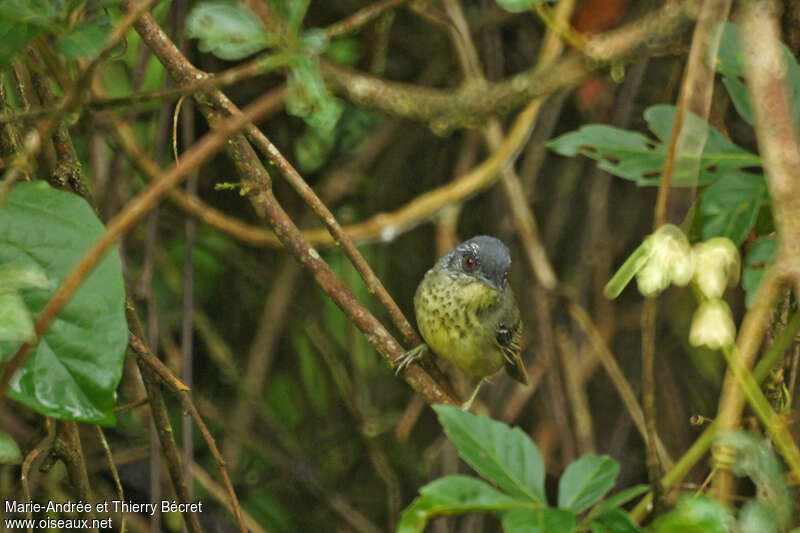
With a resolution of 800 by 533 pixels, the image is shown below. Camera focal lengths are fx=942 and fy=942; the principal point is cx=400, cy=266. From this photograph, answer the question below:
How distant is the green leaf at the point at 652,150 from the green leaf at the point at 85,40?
99cm

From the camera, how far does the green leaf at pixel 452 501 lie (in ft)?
4.50

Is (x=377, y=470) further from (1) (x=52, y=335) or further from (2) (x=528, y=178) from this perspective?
(1) (x=52, y=335)

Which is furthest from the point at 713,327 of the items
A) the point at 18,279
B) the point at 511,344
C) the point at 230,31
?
the point at 511,344

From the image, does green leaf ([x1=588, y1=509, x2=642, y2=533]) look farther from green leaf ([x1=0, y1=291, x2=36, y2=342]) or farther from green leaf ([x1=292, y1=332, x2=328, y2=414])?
green leaf ([x1=292, y1=332, x2=328, y2=414])

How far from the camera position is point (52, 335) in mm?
1644

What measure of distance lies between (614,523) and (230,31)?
0.99m

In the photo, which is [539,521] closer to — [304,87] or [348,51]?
[304,87]

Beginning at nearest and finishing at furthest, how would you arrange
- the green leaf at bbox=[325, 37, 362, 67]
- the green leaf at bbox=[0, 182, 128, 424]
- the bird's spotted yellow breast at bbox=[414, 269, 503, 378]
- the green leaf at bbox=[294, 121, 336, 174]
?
the green leaf at bbox=[0, 182, 128, 424], the bird's spotted yellow breast at bbox=[414, 269, 503, 378], the green leaf at bbox=[325, 37, 362, 67], the green leaf at bbox=[294, 121, 336, 174]

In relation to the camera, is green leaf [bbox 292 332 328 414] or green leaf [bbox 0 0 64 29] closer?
green leaf [bbox 0 0 64 29]

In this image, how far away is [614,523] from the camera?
4.61ft

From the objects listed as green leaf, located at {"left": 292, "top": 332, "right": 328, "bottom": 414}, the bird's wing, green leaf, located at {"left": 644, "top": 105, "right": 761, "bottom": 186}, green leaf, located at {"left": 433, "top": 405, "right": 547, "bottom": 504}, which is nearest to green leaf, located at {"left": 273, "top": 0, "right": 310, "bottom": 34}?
green leaf, located at {"left": 433, "top": 405, "right": 547, "bottom": 504}

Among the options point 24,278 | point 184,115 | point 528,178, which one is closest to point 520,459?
point 24,278

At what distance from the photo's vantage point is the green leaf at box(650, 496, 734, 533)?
126cm

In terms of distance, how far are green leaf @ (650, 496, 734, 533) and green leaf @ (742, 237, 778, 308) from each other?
665mm
